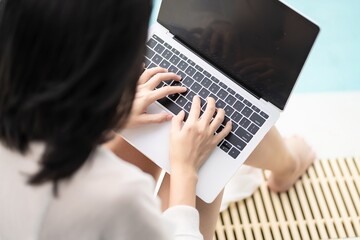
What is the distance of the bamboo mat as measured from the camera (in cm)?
125

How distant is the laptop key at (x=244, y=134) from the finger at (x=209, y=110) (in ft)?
0.19

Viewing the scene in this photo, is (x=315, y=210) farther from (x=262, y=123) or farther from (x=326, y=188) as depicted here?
(x=262, y=123)

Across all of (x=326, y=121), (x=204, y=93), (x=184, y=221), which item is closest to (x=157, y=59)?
(x=204, y=93)

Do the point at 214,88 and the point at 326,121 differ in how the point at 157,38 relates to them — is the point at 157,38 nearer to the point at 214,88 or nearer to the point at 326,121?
the point at 214,88

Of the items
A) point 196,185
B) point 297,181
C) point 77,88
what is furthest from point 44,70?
point 297,181

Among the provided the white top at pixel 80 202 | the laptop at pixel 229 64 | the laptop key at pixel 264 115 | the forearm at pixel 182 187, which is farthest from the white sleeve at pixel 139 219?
the laptop key at pixel 264 115

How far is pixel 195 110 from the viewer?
37.7 inches

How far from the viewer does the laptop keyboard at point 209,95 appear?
38.1 inches

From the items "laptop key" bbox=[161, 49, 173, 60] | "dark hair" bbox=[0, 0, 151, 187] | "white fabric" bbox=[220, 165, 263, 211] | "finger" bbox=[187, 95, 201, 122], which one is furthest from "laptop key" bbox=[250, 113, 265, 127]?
"dark hair" bbox=[0, 0, 151, 187]

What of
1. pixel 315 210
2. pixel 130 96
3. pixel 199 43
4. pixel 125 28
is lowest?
pixel 315 210

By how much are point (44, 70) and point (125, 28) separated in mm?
96

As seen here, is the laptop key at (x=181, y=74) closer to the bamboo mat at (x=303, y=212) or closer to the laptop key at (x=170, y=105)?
the laptop key at (x=170, y=105)

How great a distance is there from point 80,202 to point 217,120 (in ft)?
1.31

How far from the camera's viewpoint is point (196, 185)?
919 millimetres
